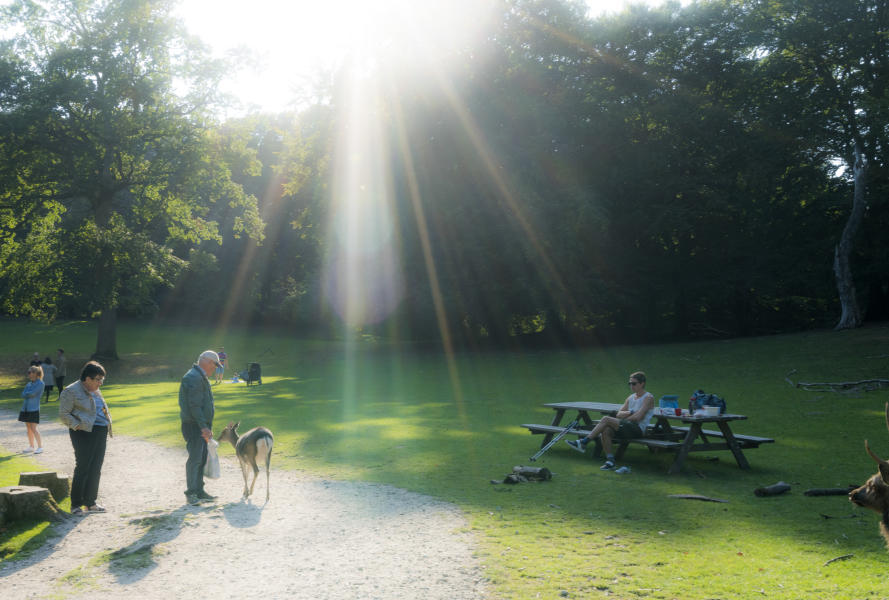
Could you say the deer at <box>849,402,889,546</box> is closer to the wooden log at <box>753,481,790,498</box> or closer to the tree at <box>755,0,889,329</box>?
the wooden log at <box>753,481,790,498</box>

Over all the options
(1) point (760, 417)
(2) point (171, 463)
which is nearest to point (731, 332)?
(1) point (760, 417)

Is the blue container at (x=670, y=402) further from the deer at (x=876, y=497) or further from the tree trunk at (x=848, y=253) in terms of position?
the tree trunk at (x=848, y=253)

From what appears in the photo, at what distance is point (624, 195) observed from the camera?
124 ft

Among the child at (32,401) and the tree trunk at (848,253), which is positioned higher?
the tree trunk at (848,253)

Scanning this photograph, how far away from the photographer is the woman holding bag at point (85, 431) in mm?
9281

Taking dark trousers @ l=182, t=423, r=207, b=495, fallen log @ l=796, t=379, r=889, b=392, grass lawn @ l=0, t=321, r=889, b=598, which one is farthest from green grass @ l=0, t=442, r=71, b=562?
fallen log @ l=796, t=379, r=889, b=392

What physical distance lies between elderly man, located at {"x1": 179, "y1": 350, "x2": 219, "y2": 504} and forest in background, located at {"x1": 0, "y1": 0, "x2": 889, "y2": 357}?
24374mm

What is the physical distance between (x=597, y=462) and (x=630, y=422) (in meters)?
1.05

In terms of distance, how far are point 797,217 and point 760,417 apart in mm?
24772

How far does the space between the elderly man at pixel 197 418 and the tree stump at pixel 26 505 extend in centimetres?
178

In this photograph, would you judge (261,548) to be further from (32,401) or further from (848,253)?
(848,253)

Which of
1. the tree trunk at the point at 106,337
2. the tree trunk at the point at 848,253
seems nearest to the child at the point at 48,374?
the tree trunk at the point at 106,337

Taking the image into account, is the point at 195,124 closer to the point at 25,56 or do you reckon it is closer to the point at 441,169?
the point at 25,56

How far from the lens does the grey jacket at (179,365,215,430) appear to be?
393 inches
